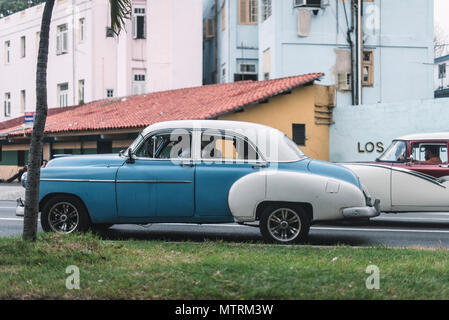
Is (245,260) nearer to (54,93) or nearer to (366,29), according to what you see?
(366,29)

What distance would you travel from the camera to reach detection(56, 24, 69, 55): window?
1561 inches

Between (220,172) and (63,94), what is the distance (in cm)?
3247

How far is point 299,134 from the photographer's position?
2570 centimetres

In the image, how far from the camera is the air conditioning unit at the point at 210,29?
38250 millimetres

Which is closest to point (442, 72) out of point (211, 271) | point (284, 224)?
Answer: point (284, 224)

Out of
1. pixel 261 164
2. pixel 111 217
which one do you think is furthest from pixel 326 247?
pixel 111 217

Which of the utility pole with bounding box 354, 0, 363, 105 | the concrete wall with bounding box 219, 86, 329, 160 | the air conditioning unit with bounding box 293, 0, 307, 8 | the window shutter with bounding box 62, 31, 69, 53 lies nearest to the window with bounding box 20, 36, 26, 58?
the window shutter with bounding box 62, 31, 69, 53

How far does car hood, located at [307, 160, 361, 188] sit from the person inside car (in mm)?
3564

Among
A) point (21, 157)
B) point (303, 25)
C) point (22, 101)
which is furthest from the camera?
point (22, 101)

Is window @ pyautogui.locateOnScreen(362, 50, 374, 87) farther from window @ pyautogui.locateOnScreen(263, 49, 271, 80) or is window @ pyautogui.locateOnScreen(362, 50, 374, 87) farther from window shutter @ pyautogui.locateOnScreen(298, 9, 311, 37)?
window @ pyautogui.locateOnScreen(263, 49, 271, 80)

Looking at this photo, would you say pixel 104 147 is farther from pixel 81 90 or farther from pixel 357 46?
pixel 357 46

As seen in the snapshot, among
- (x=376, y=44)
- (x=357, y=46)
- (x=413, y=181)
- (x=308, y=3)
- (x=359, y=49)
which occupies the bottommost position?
(x=413, y=181)

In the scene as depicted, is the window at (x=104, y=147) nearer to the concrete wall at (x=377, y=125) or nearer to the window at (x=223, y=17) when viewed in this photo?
the concrete wall at (x=377, y=125)
